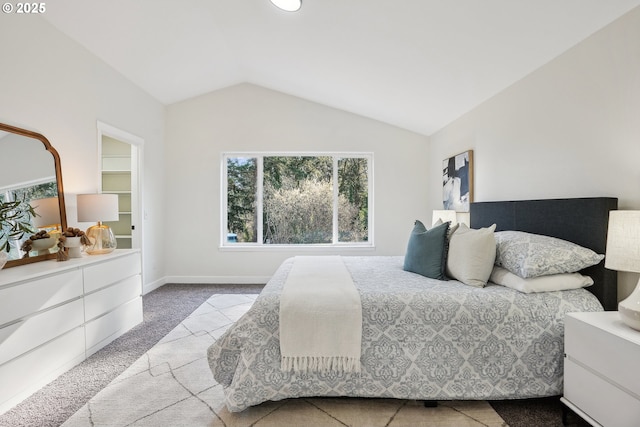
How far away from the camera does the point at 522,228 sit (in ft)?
8.04

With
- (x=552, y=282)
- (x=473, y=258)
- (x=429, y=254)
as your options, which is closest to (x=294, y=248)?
(x=429, y=254)

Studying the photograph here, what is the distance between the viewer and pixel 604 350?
4.63 ft

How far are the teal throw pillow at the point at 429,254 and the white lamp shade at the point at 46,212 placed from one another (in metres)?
2.85

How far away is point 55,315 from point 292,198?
3096mm

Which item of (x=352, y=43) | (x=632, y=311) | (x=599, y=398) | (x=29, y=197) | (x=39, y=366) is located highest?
(x=352, y=43)

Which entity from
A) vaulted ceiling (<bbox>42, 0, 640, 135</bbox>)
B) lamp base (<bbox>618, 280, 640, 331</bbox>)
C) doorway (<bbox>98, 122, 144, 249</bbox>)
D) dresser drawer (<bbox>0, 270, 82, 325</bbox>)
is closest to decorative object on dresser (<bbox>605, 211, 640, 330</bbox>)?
lamp base (<bbox>618, 280, 640, 331</bbox>)

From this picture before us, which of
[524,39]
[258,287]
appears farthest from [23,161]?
[524,39]

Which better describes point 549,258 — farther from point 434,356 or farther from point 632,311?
point 434,356

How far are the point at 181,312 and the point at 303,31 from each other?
3.04m

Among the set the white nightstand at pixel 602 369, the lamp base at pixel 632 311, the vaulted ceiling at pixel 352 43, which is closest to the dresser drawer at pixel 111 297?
the vaulted ceiling at pixel 352 43

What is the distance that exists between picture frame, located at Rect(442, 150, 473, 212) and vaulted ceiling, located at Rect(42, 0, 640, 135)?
0.53 m

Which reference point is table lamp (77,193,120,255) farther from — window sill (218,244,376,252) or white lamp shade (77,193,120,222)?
window sill (218,244,376,252)

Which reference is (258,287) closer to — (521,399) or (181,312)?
(181,312)

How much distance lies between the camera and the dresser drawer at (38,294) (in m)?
1.78
